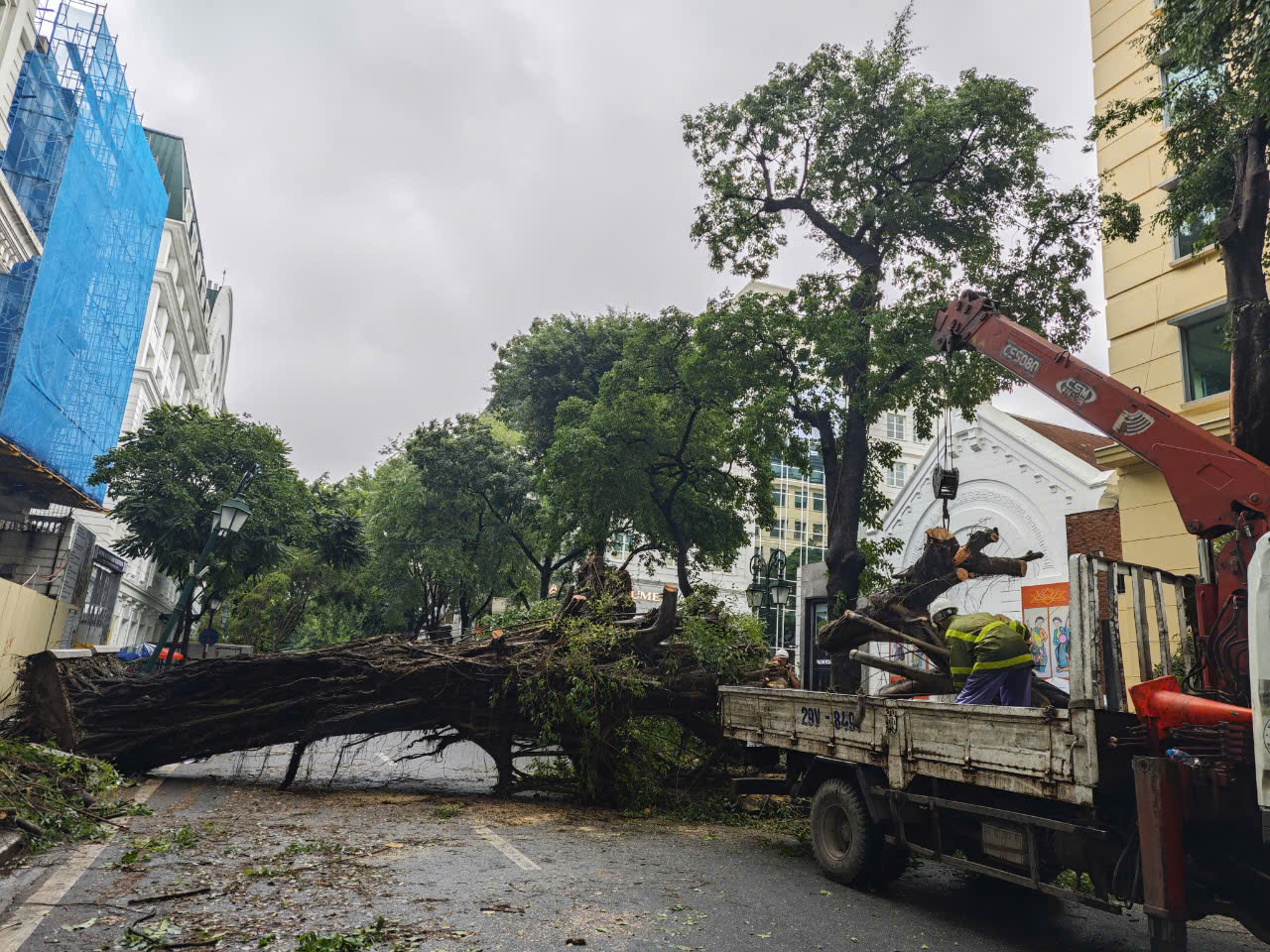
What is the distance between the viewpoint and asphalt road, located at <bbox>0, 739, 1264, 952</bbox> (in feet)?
16.8

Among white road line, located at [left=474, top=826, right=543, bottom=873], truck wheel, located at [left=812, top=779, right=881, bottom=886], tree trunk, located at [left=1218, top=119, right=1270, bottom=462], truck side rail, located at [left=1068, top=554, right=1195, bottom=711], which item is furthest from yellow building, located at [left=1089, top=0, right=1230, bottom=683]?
white road line, located at [left=474, top=826, right=543, bottom=873]

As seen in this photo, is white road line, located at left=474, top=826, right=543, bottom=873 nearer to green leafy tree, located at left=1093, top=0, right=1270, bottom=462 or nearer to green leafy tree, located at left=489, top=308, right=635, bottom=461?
green leafy tree, located at left=1093, top=0, right=1270, bottom=462

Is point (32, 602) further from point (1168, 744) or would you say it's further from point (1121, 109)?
point (1121, 109)

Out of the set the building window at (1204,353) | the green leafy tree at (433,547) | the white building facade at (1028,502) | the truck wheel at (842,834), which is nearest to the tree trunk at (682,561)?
the white building facade at (1028,502)

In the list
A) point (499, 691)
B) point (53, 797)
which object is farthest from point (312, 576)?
point (53, 797)

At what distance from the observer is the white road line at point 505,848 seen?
7.04m

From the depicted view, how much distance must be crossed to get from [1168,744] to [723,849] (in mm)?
4370

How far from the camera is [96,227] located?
2645 centimetres

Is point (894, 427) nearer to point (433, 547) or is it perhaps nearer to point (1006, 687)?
point (433, 547)

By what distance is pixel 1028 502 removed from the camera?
928 inches

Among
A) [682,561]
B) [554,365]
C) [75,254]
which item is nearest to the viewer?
[682,561]

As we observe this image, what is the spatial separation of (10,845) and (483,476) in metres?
24.0

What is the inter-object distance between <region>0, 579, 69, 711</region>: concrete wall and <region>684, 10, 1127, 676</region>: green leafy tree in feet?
39.5

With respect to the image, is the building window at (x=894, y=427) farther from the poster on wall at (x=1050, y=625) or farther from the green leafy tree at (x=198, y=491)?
the green leafy tree at (x=198, y=491)
